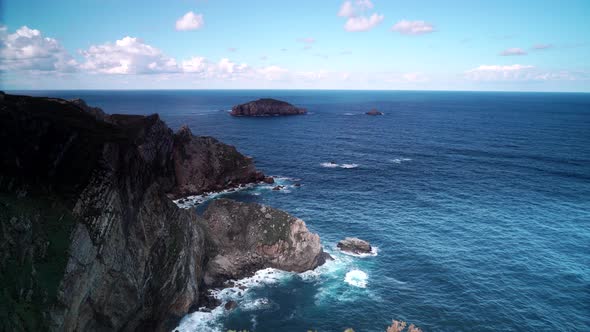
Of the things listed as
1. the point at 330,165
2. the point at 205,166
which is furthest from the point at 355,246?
the point at 330,165

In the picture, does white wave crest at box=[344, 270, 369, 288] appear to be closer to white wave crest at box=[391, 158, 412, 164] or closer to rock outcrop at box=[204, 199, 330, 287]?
rock outcrop at box=[204, 199, 330, 287]

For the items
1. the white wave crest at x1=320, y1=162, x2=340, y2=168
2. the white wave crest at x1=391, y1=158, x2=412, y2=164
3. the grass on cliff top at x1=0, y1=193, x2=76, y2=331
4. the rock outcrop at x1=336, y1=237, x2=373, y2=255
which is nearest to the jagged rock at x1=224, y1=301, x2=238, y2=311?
the grass on cliff top at x1=0, y1=193, x2=76, y2=331

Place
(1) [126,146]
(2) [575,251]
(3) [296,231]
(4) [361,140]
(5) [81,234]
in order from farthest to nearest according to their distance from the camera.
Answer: (4) [361,140] → (2) [575,251] → (3) [296,231] → (1) [126,146] → (5) [81,234]

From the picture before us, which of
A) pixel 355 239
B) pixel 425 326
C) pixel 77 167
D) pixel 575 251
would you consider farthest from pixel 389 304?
pixel 77 167

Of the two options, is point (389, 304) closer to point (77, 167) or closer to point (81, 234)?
point (81, 234)

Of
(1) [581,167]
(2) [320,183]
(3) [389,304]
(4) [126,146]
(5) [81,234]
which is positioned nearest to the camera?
(5) [81,234]

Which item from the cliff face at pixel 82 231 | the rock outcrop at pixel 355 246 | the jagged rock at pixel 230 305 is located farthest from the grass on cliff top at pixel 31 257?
the rock outcrop at pixel 355 246
